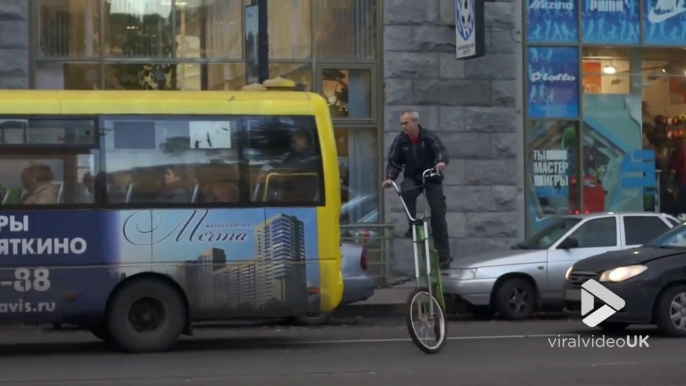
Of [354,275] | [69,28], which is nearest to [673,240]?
[354,275]

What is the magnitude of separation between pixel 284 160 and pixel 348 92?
828 centimetres

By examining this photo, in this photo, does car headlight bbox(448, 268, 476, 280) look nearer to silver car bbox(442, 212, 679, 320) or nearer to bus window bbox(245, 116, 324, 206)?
silver car bbox(442, 212, 679, 320)

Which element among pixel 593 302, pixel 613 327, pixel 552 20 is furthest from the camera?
pixel 552 20

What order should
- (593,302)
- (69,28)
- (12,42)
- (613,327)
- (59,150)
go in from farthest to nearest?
1. (69,28)
2. (12,42)
3. (613,327)
4. (593,302)
5. (59,150)

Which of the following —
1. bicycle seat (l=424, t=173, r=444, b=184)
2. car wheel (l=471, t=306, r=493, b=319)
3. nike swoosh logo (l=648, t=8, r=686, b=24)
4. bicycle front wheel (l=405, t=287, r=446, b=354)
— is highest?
nike swoosh logo (l=648, t=8, r=686, b=24)

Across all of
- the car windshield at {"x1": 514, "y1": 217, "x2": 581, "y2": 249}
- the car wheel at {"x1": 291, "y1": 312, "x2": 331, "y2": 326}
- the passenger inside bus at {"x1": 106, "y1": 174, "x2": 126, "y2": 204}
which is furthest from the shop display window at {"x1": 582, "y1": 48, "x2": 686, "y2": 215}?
the passenger inside bus at {"x1": 106, "y1": 174, "x2": 126, "y2": 204}

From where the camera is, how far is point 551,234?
1672cm

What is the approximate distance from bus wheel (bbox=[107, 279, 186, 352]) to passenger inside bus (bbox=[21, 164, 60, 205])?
3.91ft

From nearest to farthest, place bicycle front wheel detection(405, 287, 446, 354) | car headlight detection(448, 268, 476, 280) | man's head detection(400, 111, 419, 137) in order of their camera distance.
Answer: bicycle front wheel detection(405, 287, 446, 354)
man's head detection(400, 111, 419, 137)
car headlight detection(448, 268, 476, 280)

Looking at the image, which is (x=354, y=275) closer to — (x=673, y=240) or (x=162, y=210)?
(x=162, y=210)

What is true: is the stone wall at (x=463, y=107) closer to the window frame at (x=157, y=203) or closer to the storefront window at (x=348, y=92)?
the storefront window at (x=348, y=92)

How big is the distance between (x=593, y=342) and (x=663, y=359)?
1.54 meters

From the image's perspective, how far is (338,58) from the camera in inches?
803

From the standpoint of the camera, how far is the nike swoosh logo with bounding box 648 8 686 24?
21.6 m
